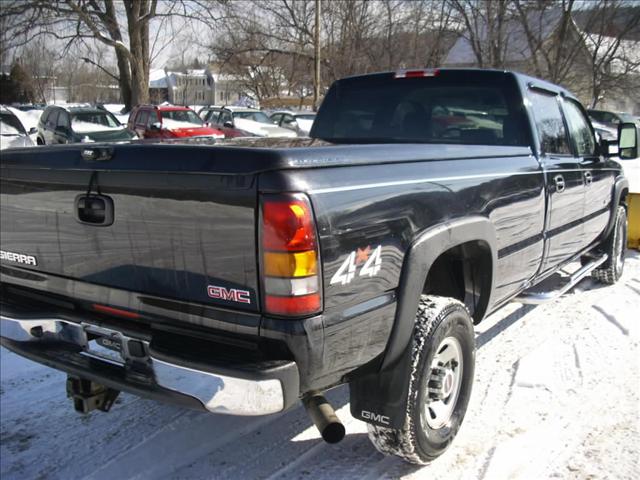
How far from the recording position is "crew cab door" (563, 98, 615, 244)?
15.8 ft

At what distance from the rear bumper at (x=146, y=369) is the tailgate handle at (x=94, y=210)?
0.45m

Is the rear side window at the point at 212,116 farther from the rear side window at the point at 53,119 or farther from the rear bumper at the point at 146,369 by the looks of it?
the rear bumper at the point at 146,369

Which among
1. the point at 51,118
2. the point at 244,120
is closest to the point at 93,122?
the point at 51,118

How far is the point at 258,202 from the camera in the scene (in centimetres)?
217

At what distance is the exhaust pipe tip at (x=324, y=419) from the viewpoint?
263 cm

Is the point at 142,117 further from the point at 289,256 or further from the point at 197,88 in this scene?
the point at 197,88

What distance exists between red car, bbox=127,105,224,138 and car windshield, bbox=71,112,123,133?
0.55 m

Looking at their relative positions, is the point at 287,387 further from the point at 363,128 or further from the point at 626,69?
the point at 626,69

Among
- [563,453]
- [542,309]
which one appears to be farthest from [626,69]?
[563,453]

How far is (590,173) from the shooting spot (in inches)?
192

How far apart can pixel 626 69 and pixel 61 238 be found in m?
30.6

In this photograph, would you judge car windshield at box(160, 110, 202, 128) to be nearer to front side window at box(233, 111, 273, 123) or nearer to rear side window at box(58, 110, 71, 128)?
rear side window at box(58, 110, 71, 128)

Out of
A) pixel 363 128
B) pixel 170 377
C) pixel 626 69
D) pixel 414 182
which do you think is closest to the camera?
Result: pixel 170 377

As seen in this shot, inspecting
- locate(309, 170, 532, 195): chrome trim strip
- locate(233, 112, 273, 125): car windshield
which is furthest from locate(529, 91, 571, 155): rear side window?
locate(233, 112, 273, 125): car windshield
